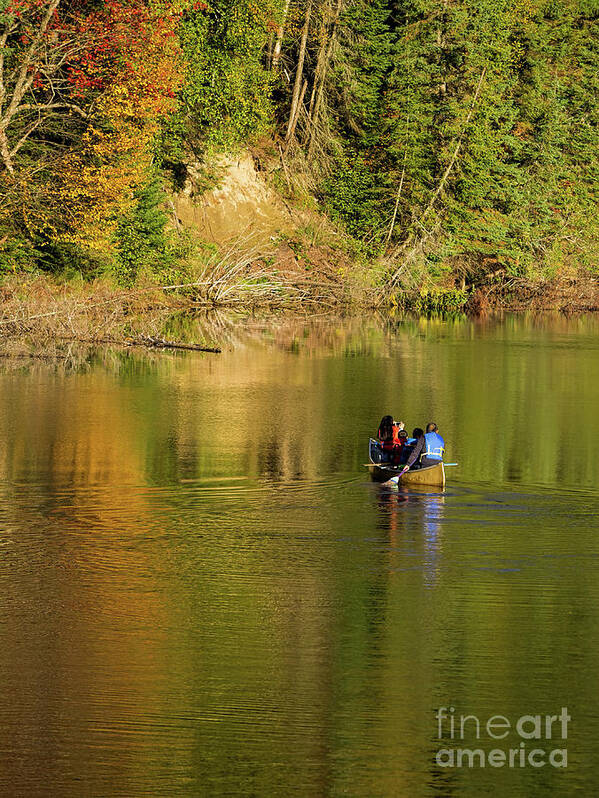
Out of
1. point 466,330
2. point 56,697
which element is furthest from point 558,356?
point 56,697

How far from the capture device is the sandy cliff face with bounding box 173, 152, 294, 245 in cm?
6156

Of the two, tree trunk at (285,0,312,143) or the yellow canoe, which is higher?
tree trunk at (285,0,312,143)

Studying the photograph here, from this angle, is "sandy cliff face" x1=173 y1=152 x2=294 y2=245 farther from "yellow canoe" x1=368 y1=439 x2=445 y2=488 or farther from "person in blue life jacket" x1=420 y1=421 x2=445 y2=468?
"person in blue life jacket" x1=420 y1=421 x2=445 y2=468

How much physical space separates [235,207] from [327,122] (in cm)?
862

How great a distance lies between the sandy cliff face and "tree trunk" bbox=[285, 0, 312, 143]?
2.96 metres

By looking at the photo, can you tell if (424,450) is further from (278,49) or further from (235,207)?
(278,49)

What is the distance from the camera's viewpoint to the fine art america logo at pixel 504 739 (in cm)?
1079

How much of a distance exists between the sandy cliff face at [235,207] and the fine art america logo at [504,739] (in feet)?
165

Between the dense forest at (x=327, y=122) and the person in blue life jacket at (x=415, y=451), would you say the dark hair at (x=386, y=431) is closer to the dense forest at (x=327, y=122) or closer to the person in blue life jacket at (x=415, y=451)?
the person in blue life jacket at (x=415, y=451)

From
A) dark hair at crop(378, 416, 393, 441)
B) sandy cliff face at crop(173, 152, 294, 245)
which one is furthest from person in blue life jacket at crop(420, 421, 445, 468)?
sandy cliff face at crop(173, 152, 294, 245)

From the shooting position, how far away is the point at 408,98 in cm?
6638

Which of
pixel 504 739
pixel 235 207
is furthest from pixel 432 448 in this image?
pixel 235 207

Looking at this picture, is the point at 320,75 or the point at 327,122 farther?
the point at 327,122

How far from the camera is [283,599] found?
15156 millimetres
